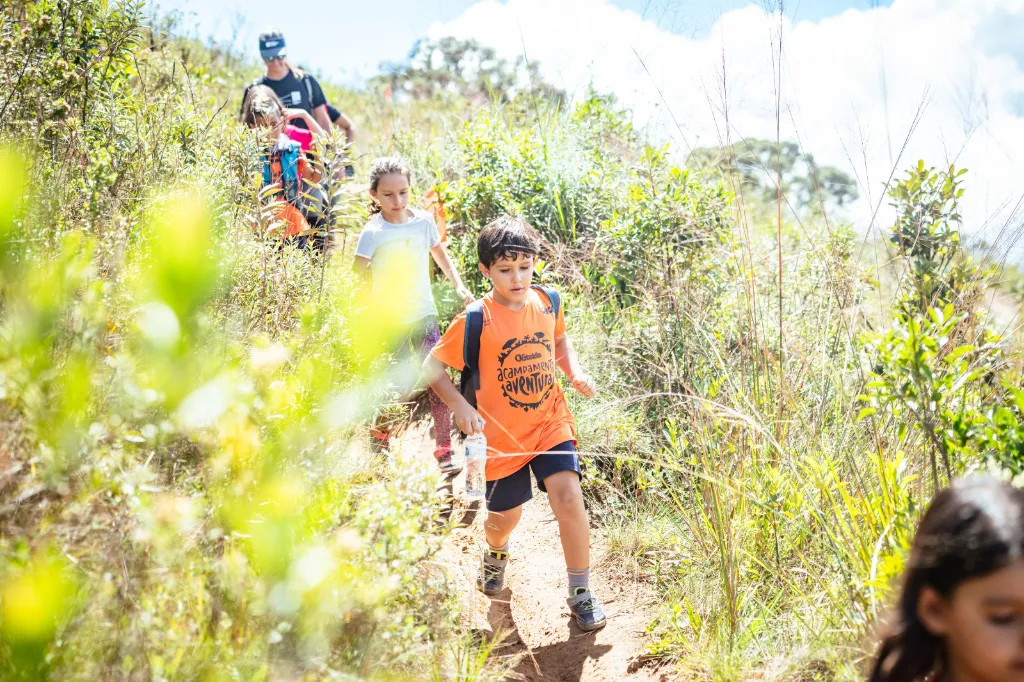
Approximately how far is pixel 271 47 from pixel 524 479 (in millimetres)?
4372

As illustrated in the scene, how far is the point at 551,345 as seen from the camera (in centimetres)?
329

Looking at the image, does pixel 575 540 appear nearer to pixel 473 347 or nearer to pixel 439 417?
pixel 473 347

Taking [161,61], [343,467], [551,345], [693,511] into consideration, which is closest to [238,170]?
[551,345]

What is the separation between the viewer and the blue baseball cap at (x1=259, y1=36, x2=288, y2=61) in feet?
19.1

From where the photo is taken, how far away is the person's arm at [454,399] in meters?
2.96

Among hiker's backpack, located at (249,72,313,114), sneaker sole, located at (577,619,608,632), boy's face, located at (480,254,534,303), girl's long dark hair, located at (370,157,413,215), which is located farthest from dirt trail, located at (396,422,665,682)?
hiker's backpack, located at (249,72,313,114)

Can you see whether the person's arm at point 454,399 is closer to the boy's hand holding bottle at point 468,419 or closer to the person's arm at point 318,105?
the boy's hand holding bottle at point 468,419

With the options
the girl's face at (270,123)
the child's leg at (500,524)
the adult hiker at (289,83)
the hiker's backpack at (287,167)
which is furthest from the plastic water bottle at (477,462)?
the adult hiker at (289,83)

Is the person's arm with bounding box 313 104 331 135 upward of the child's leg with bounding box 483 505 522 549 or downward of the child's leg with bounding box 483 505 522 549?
upward

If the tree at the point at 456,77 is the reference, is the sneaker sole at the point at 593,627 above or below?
below

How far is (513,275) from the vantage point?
3.18m

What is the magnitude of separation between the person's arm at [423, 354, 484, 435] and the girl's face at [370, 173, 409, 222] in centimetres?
150

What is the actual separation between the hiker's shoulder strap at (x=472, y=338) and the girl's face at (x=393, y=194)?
55.3 inches

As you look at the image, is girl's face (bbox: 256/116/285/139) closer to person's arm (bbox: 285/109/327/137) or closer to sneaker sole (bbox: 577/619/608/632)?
person's arm (bbox: 285/109/327/137)
